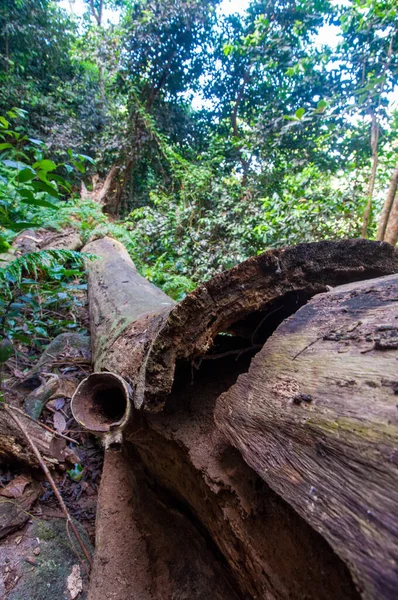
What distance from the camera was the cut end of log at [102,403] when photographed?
1101mm

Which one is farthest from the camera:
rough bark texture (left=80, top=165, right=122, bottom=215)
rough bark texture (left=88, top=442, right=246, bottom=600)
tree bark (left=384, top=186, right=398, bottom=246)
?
rough bark texture (left=80, top=165, right=122, bottom=215)

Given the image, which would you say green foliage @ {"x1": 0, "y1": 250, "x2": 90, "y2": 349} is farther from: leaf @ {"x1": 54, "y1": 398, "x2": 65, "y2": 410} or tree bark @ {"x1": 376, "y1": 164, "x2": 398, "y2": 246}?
tree bark @ {"x1": 376, "y1": 164, "x2": 398, "y2": 246}

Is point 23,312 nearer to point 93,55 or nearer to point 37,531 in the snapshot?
point 37,531

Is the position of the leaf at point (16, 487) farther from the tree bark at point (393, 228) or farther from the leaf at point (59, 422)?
the tree bark at point (393, 228)

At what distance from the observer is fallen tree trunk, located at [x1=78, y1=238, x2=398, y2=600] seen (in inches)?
32.7

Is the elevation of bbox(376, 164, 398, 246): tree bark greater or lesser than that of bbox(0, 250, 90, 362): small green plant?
greater

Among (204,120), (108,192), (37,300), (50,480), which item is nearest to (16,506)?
(50,480)

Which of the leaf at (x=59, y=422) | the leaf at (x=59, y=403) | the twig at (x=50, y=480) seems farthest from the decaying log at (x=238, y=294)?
the leaf at (x=59, y=403)

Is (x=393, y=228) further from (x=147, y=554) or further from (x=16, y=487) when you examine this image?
(x=16, y=487)

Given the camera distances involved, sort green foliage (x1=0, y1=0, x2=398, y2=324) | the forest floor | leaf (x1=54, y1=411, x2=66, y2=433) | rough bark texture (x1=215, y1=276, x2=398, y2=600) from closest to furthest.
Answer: rough bark texture (x1=215, y1=276, x2=398, y2=600) → the forest floor → leaf (x1=54, y1=411, x2=66, y2=433) → green foliage (x1=0, y1=0, x2=398, y2=324)

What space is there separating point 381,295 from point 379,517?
0.62m

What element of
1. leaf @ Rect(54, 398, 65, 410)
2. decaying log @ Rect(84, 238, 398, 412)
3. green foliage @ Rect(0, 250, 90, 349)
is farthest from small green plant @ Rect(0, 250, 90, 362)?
decaying log @ Rect(84, 238, 398, 412)

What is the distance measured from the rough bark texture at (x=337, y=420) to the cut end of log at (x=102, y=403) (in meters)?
0.36

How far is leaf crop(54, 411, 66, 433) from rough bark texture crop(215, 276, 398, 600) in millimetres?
1681
